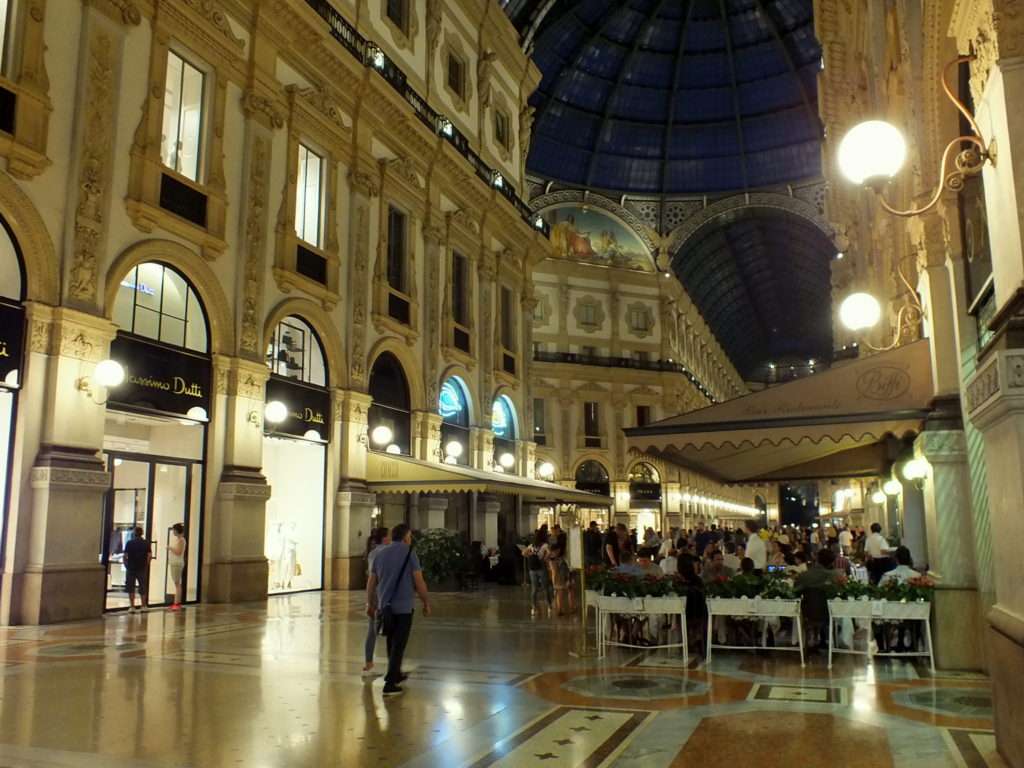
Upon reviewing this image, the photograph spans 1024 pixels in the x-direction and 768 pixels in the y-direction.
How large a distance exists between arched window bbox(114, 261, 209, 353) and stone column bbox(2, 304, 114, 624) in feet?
4.24

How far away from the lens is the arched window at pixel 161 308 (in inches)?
579

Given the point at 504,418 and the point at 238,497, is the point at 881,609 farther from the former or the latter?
the point at 504,418

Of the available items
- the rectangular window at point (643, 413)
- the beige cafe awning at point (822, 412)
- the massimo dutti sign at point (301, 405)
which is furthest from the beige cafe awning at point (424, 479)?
the rectangular window at point (643, 413)

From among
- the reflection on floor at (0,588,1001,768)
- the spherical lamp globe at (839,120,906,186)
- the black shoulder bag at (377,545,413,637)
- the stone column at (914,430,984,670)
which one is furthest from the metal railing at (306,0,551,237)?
the spherical lamp globe at (839,120,906,186)

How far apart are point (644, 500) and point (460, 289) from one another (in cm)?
2381

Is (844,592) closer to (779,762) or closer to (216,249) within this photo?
(779,762)

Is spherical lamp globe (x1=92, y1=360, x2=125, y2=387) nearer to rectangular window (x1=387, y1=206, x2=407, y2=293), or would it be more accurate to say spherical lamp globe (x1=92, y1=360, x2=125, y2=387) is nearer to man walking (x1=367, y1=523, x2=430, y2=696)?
man walking (x1=367, y1=523, x2=430, y2=696)

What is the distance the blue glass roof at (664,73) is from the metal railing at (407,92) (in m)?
16.9

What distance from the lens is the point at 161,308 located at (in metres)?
15.4

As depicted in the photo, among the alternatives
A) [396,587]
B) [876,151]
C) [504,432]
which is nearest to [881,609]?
[396,587]

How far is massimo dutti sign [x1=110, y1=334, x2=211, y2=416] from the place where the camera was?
14312 mm

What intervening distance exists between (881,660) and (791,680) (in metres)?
1.81

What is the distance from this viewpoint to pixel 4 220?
1255cm

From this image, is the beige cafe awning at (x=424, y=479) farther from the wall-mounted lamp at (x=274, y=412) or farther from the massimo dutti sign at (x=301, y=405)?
the wall-mounted lamp at (x=274, y=412)
